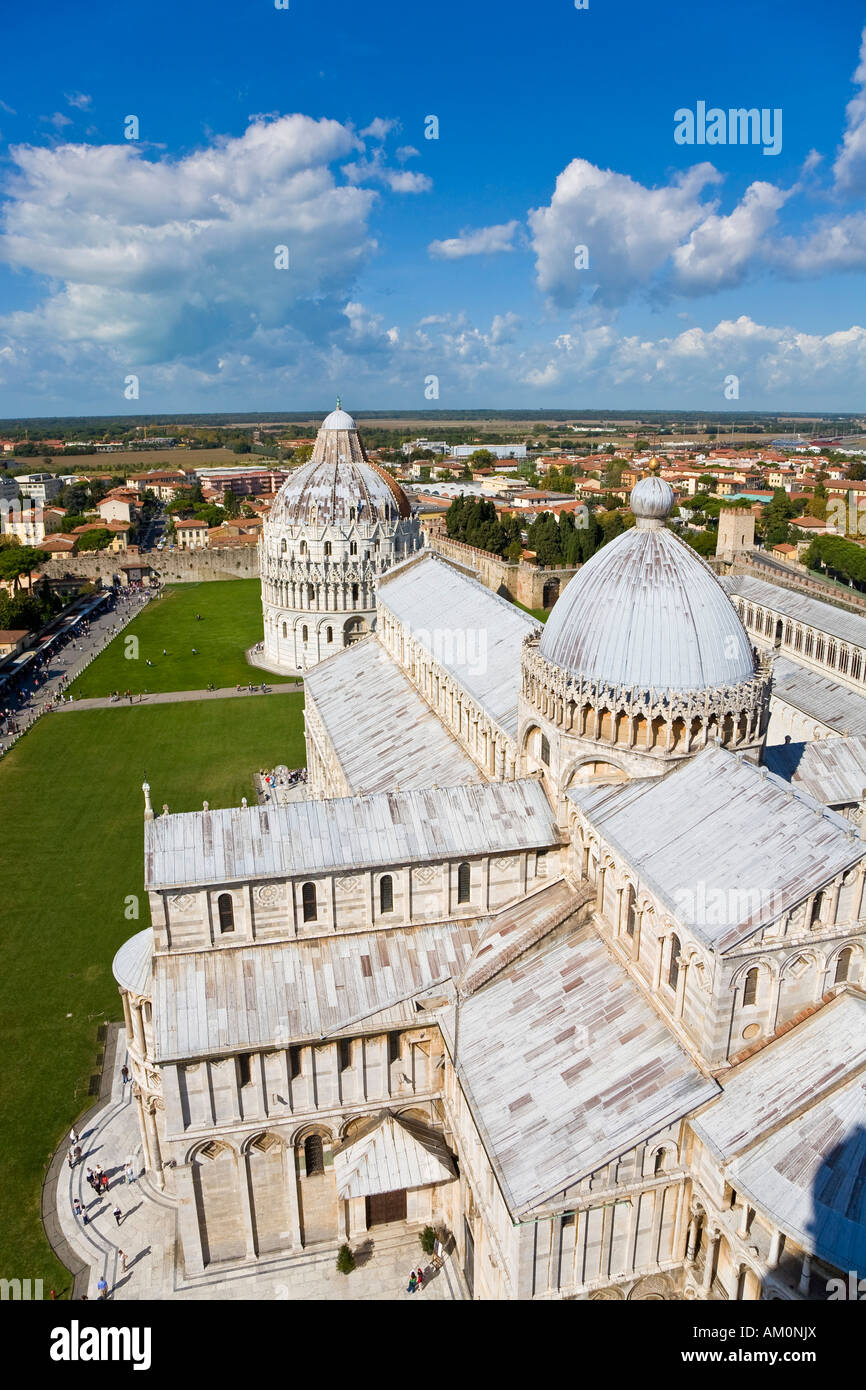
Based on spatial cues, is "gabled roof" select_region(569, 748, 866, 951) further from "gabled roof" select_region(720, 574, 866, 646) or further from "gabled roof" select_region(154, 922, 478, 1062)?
"gabled roof" select_region(720, 574, 866, 646)

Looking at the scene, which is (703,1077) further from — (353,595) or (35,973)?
(353,595)

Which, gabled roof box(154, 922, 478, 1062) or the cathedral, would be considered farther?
gabled roof box(154, 922, 478, 1062)

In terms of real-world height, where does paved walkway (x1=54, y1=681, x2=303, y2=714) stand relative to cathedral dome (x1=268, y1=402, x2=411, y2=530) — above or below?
below

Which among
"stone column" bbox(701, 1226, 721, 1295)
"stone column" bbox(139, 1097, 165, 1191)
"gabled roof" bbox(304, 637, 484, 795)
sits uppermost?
"gabled roof" bbox(304, 637, 484, 795)

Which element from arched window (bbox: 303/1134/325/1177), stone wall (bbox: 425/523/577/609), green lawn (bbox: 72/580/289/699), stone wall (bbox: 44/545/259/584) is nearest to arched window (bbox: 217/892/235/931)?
arched window (bbox: 303/1134/325/1177)

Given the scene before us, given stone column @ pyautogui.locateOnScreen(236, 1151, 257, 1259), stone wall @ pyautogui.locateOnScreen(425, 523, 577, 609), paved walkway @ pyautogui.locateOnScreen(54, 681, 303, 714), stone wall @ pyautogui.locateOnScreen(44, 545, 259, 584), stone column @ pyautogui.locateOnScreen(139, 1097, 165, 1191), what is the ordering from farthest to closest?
1. stone wall @ pyautogui.locateOnScreen(44, 545, 259, 584)
2. stone wall @ pyautogui.locateOnScreen(425, 523, 577, 609)
3. paved walkway @ pyautogui.locateOnScreen(54, 681, 303, 714)
4. stone column @ pyautogui.locateOnScreen(139, 1097, 165, 1191)
5. stone column @ pyautogui.locateOnScreen(236, 1151, 257, 1259)

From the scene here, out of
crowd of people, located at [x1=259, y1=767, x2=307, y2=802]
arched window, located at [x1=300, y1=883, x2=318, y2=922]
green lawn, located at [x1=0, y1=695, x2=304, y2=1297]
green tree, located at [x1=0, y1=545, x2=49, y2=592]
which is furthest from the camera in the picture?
green tree, located at [x1=0, y1=545, x2=49, y2=592]

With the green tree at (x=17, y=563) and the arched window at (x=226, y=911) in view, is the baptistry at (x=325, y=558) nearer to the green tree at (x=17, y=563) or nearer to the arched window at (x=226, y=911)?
the green tree at (x=17, y=563)
